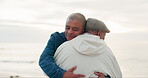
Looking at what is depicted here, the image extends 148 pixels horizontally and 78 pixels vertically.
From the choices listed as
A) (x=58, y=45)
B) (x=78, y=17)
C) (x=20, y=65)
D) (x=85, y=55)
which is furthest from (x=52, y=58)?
(x=20, y=65)

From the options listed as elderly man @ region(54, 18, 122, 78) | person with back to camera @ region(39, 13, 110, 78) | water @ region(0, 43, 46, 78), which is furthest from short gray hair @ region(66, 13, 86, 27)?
water @ region(0, 43, 46, 78)

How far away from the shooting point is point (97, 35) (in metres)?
3.30

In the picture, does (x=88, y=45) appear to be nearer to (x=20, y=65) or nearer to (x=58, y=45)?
(x=58, y=45)

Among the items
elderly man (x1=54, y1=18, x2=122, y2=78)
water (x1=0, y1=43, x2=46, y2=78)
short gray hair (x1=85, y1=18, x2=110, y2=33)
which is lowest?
water (x1=0, y1=43, x2=46, y2=78)

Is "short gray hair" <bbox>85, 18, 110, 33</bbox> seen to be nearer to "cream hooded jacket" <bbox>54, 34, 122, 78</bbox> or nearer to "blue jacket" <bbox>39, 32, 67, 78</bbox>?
"cream hooded jacket" <bbox>54, 34, 122, 78</bbox>

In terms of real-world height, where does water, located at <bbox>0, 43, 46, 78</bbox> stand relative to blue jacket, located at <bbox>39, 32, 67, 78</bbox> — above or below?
below

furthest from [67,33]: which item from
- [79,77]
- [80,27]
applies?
[79,77]

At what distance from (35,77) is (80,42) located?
25.2 ft

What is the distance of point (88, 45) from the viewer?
311 centimetres

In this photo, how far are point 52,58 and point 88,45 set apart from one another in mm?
341

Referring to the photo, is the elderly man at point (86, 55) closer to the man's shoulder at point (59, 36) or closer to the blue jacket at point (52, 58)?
the blue jacket at point (52, 58)

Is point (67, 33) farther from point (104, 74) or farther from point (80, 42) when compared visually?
point (104, 74)

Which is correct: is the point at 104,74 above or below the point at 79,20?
below

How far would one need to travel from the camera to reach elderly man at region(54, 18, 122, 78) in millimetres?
3127
